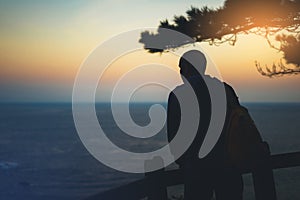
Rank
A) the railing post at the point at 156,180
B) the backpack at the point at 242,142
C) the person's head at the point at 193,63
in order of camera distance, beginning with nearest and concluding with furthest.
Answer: the railing post at the point at 156,180
the backpack at the point at 242,142
the person's head at the point at 193,63

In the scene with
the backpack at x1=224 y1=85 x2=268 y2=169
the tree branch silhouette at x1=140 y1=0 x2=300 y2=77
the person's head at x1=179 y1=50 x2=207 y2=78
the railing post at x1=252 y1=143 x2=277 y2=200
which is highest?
the tree branch silhouette at x1=140 y1=0 x2=300 y2=77

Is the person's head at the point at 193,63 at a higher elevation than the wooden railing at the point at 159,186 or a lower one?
higher

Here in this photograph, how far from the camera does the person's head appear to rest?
3213 mm

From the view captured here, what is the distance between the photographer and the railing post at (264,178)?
10.1ft

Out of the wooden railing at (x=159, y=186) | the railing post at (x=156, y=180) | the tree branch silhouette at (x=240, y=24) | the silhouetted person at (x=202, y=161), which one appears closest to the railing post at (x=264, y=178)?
the wooden railing at (x=159, y=186)

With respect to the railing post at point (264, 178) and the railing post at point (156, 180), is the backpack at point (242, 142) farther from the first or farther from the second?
the railing post at point (156, 180)

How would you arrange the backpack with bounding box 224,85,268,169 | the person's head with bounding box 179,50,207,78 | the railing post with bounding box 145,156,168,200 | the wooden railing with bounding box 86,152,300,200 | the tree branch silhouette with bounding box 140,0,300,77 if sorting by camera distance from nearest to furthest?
the wooden railing with bounding box 86,152,300,200 → the railing post with bounding box 145,156,168,200 → the backpack with bounding box 224,85,268,169 → the person's head with bounding box 179,50,207,78 → the tree branch silhouette with bounding box 140,0,300,77

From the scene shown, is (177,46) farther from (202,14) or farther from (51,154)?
(51,154)

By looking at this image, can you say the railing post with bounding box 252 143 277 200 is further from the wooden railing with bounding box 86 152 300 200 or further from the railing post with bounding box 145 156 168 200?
the railing post with bounding box 145 156 168 200

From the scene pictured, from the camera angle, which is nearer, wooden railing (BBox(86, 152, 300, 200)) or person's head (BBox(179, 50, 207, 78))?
wooden railing (BBox(86, 152, 300, 200))

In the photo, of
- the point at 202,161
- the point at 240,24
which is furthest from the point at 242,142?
the point at 240,24

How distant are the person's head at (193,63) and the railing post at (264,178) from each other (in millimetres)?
773

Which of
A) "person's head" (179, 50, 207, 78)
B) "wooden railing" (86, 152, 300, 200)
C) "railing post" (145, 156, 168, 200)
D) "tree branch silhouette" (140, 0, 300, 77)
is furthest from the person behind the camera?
"tree branch silhouette" (140, 0, 300, 77)

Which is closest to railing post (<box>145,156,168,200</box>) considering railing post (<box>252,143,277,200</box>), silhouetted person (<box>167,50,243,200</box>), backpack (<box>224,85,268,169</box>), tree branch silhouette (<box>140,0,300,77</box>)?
silhouetted person (<box>167,50,243,200</box>)
